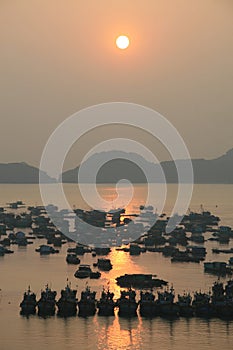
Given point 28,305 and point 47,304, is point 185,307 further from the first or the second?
point 28,305

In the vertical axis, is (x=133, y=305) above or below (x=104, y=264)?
below

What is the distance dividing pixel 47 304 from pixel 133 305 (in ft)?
4.39

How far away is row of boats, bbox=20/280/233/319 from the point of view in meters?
12.3

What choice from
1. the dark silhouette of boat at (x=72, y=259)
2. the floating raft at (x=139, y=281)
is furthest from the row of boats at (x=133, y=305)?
the dark silhouette of boat at (x=72, y=259)

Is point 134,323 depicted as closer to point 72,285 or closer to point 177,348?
point 177,348

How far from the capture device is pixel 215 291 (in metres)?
13.2

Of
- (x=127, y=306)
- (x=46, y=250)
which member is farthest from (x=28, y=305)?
(x=46, y=250)

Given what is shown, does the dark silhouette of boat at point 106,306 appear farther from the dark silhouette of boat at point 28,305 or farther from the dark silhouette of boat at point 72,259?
the dark silhouette of boat at point 72,259

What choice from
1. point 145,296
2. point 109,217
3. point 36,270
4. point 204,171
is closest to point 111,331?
point 145,296

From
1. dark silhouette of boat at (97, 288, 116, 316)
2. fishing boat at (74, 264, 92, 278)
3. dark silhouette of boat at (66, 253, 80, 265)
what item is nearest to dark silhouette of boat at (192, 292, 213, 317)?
dark silhouette of boat at (97, 288, 116, 316)

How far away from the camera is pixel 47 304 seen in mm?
12523

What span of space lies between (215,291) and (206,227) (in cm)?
1373

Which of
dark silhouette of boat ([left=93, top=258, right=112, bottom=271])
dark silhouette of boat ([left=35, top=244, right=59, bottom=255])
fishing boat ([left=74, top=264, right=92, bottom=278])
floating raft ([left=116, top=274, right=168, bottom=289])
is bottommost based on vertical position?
floating raft ([left=116, top=274, right=168, bottom=289])

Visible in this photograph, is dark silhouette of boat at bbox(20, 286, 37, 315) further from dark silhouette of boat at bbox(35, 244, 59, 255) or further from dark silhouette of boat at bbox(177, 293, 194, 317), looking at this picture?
dark silhouette of boat at bbox(35, 244, 59, 255)
